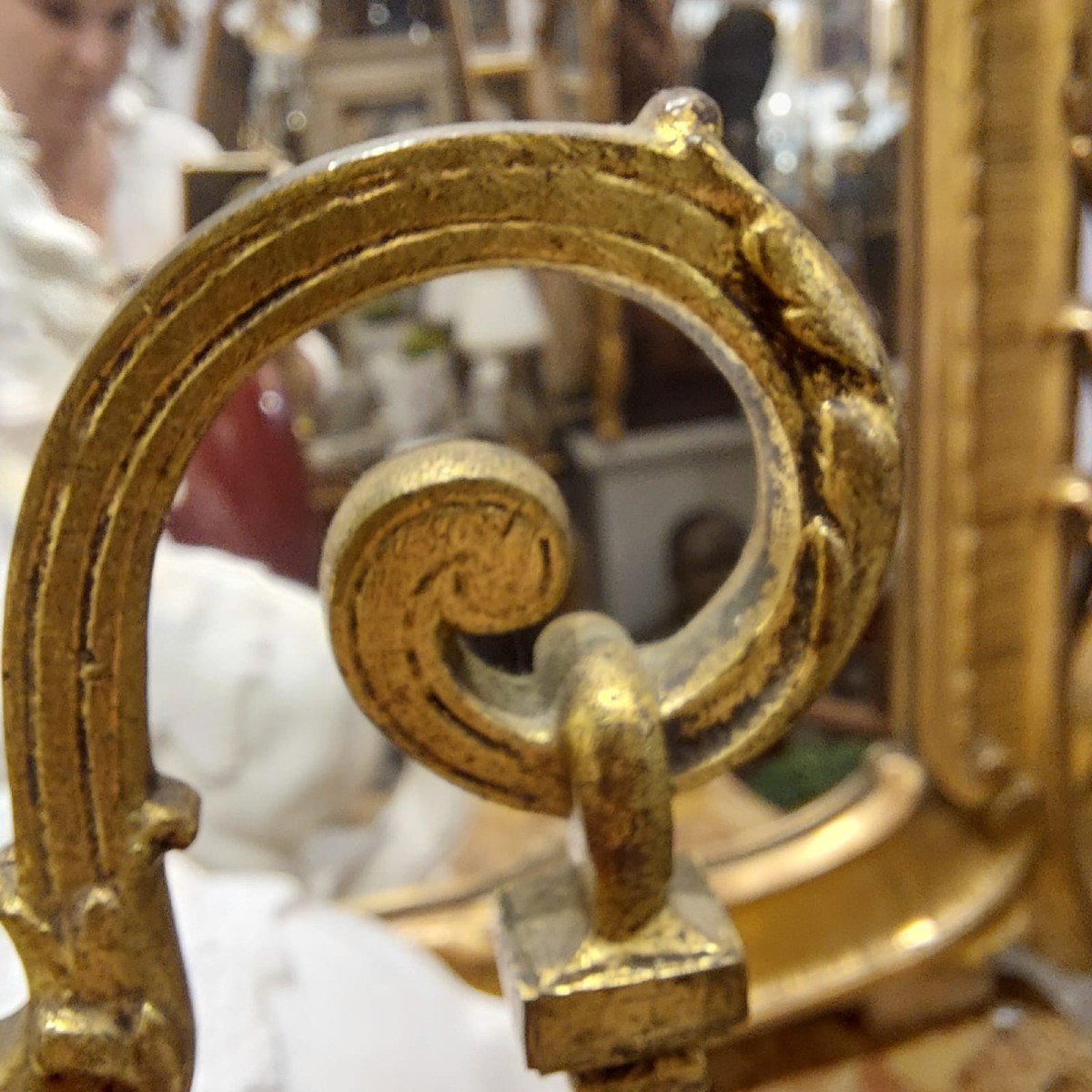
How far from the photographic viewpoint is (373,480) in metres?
0.22

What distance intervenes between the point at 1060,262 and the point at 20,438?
2.04 feet

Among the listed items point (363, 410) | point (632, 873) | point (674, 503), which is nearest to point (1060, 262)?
point (674, 503)

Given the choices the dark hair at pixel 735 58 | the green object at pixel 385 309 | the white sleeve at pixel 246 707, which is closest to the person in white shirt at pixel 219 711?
the white sleeve at pixel 246 707

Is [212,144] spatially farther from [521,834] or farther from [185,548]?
[521,834]

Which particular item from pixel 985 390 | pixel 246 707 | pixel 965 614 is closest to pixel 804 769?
pixel 965 614

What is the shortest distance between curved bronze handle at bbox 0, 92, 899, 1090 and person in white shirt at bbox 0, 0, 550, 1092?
14 centimetres

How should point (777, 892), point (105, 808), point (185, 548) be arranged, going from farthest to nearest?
point (777, 892), point (185, 548), point (105, 808)

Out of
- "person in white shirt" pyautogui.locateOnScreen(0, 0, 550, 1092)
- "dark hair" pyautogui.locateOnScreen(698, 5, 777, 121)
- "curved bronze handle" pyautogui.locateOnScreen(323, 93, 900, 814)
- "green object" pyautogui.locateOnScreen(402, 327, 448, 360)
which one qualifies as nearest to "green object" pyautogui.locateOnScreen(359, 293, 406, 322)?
"green object" pyautogui.locateOnScreen(402, 327, 448, 360)

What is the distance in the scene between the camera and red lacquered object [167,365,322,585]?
0.55 metres

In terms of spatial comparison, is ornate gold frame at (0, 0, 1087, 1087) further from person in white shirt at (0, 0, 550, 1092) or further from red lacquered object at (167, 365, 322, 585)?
red lacquered object at (167, 365, 322, 585)

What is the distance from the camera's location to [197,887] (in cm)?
42

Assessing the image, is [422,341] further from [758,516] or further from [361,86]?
[758,516]

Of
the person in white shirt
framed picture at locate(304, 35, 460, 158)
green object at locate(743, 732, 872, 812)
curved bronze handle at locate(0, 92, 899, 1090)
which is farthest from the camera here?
green object at locate(743, 732, 872, 812)

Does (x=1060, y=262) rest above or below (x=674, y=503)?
above
